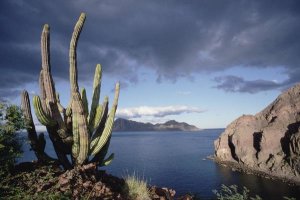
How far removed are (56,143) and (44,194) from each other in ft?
16.9

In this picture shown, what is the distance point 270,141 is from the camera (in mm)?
59969

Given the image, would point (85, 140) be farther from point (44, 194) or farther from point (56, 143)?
point (44, 194)

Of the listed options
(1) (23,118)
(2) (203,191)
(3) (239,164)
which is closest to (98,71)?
Answer: (1) (23,118)

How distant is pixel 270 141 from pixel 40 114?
57.6 metres

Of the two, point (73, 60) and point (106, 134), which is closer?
point (73, 60)

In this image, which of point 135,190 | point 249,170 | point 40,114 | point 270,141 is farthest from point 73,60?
point 270,141

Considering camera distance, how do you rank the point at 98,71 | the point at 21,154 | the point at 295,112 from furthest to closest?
the point at 295,112
the point at 98,71
the point at 21,154

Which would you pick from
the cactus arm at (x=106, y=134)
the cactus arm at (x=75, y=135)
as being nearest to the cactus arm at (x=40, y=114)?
the cactus arm at (x=75, y=135)

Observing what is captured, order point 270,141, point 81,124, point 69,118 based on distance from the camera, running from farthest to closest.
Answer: point 270,141, point 69,118, point 81,124

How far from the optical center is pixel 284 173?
52.1 m

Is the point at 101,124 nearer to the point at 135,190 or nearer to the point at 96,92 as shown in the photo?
the point at 96,92

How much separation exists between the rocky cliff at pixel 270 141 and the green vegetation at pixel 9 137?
4933 cm

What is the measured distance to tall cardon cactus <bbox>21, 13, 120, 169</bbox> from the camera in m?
12.1

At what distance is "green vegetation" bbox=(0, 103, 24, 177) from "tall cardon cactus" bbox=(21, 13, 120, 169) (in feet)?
3.52
